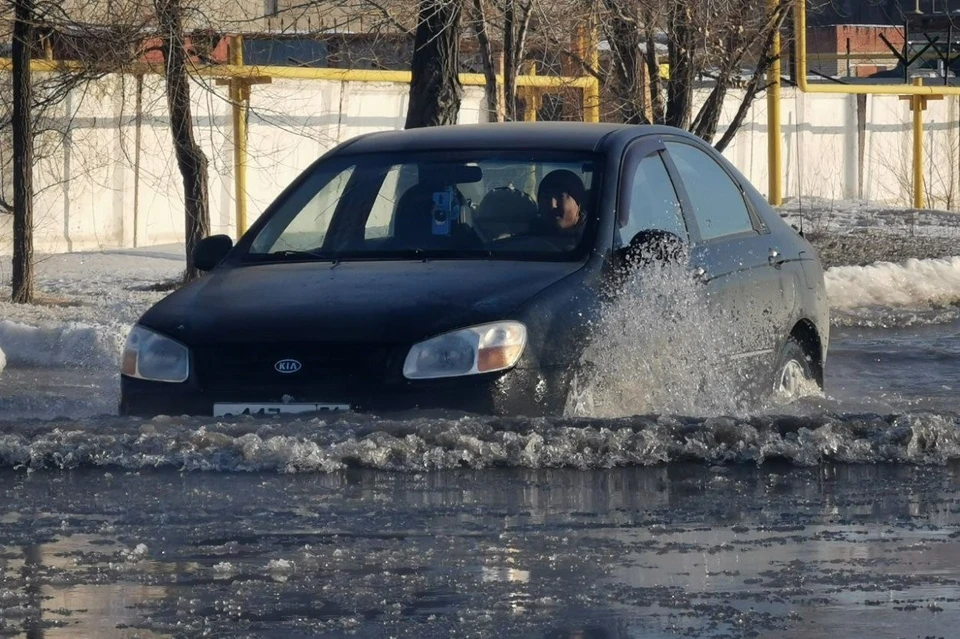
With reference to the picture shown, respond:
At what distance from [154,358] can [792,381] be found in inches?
109

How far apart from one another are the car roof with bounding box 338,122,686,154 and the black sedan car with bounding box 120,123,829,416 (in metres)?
0.01

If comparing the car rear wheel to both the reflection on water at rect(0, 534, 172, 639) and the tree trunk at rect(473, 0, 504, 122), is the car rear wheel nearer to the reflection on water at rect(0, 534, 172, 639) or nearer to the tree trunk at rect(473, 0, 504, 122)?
the reflection on water at rect(0, 534, 172, 639)

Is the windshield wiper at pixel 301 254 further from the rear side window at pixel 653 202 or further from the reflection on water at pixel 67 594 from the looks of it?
the reflection on water at pixel 67 594

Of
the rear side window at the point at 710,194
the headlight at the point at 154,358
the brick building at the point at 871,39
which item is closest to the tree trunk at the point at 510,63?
the rear side window at the point at 710,194

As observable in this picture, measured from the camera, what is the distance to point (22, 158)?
1257 cm

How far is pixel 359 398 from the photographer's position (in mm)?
5586

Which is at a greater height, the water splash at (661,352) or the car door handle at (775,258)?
the car door handle at (775,258)

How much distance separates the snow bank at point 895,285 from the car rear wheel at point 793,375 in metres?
5.56

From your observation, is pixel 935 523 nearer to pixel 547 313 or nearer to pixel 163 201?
pixel 547 313

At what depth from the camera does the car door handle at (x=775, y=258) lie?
7.11 metres

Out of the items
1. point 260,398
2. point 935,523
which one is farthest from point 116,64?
point 935,523

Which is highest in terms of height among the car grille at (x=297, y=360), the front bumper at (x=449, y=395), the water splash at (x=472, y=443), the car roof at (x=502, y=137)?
the car roof at (x=502, y=137)

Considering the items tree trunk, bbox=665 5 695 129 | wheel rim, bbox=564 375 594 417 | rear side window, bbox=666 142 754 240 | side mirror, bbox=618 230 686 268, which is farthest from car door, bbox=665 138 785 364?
tree trunk, bbox=665 5 695 129

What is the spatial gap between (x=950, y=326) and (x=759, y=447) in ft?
21.3
